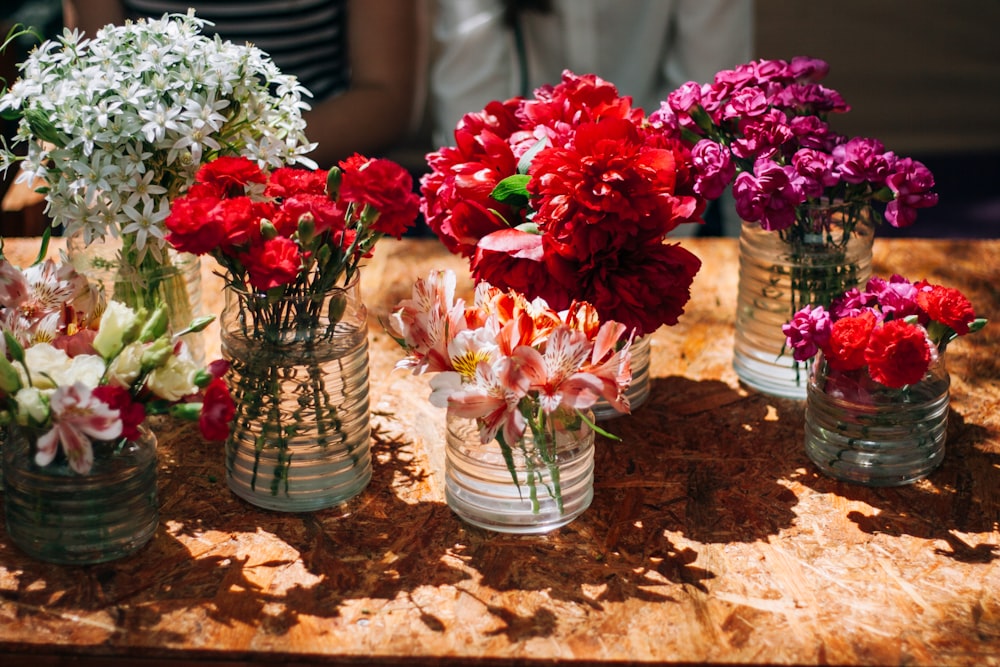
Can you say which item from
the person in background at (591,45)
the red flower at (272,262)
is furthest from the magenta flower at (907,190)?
the person in background at (591,45)

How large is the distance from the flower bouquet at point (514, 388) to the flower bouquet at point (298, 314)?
0.07 meters

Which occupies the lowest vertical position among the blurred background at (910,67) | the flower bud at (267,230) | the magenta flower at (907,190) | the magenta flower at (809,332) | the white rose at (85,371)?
the blurred background at (910,67)

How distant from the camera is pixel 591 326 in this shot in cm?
98

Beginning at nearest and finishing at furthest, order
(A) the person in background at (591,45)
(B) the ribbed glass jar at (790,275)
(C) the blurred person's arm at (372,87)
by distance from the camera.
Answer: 1. (B) the ribbed glass jar at (790,275)
2. (C) the blurred person's arm at (372,87)
3. (A) the person in background at (591,45)

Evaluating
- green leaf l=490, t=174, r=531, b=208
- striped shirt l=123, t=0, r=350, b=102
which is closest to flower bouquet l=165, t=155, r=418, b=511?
green leaf l=490, t=174, r=531, b=208

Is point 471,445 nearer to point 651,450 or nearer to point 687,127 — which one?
point 651,450

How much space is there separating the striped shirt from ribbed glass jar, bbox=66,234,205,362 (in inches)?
41.6

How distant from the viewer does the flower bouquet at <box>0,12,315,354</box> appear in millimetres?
1018

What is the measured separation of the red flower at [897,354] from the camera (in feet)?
3.33

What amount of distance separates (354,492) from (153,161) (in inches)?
14.7

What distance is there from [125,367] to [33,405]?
0.25ft

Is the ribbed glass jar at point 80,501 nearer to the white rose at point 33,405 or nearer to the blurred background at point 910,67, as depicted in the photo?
the white rose at point 33,405

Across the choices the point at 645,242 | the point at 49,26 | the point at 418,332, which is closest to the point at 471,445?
the point at 418,332

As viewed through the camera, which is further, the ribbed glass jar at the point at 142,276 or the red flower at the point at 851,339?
the ribbed glass jar at the point at 142,276
